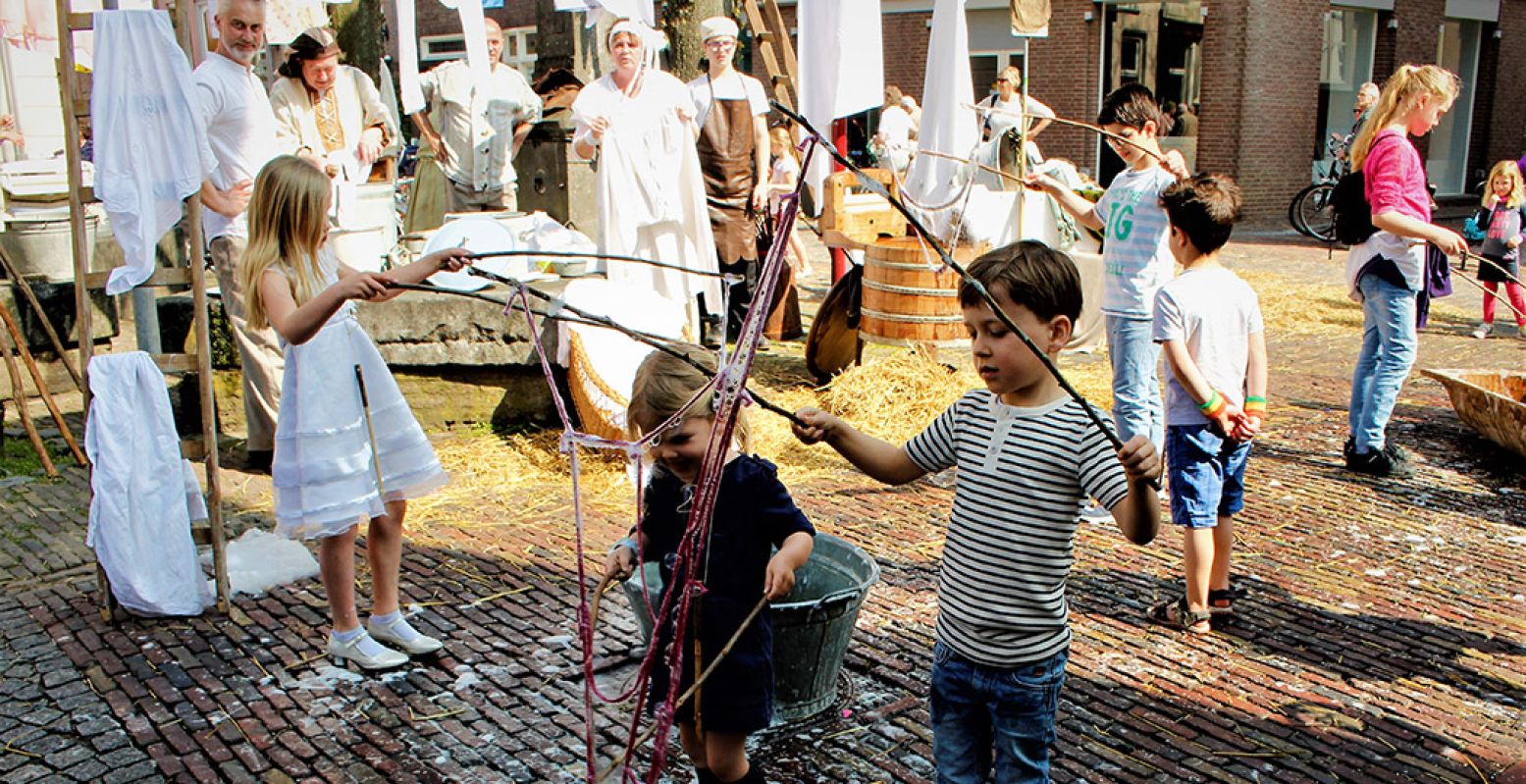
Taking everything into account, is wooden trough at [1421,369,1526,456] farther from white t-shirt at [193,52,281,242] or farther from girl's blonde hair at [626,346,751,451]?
white t-shirt at [193,52,281,242]

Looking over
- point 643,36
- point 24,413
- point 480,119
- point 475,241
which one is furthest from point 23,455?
point 643,36

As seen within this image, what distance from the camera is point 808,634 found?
3.69 metres

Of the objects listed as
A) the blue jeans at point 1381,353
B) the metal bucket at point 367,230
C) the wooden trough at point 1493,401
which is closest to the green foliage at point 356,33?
the metal bucket at point 367,230

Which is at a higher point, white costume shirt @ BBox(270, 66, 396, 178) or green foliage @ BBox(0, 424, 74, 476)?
white costume shirt @ BBox(270, 66, 396, 178)

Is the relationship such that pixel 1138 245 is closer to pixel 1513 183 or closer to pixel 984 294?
pixel 984 294

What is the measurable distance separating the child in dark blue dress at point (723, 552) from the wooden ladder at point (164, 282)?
2.51 meters

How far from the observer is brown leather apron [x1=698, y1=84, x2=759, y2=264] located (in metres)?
9.09

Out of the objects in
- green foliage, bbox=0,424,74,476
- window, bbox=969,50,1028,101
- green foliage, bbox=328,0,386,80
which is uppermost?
window, bbox=969,50,1028,101

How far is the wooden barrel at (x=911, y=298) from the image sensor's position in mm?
7703

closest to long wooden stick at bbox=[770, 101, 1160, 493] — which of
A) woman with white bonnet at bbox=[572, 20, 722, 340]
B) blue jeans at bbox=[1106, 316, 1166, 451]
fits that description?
blue jeans at bbox=[1106, 316, 1166, 451]

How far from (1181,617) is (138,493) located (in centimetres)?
395

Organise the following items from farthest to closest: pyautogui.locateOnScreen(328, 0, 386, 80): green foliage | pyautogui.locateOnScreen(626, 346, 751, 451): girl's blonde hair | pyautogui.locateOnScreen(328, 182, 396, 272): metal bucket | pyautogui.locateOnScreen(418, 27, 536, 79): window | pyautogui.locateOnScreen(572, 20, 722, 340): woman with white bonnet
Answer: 1. pyautogui.locateOnScreen(418, 27, 536, 79): window
2. pyautogui.locateOnScreen(328, 0, 386, 80): green foliage
3. pyautogui.locateOnScreen(572, 20, 722, 340): woman with white bonnet
4. pyautogui.locateOnScreen(328, 182, 396, 272): metal bucket
5. pyautogui.locateOnScreen(626, 346, 751, 451): girl's blonde hair

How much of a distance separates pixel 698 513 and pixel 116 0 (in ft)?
17.4

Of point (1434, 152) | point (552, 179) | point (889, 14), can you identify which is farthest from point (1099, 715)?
point (1434, 152)
